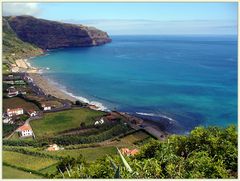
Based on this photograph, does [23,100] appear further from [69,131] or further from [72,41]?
[72,41]

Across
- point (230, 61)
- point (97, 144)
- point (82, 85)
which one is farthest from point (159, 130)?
point (230, 61)

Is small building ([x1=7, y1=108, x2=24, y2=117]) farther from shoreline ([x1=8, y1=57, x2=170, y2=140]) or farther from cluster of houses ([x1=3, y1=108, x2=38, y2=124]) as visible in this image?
shoreline ([x1=8, y1=57, x2=170, y2=140])

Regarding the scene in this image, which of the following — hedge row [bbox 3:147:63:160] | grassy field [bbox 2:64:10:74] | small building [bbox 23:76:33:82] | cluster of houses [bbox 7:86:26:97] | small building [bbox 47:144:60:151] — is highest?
grassy field [bbox 2:64:10:74]

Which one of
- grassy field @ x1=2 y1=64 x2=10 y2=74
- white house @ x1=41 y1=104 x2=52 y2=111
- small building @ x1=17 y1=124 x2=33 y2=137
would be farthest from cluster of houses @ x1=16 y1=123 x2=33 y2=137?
grassy field @ x1=2 y1=64 x2=10 y2=74

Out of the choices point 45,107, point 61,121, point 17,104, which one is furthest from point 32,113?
point 17,104

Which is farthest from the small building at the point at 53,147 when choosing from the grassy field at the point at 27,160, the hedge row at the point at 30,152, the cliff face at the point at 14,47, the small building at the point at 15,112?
the cliff face at the point at 14,47

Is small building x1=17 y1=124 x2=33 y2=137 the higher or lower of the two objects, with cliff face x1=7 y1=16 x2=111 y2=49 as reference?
lower
